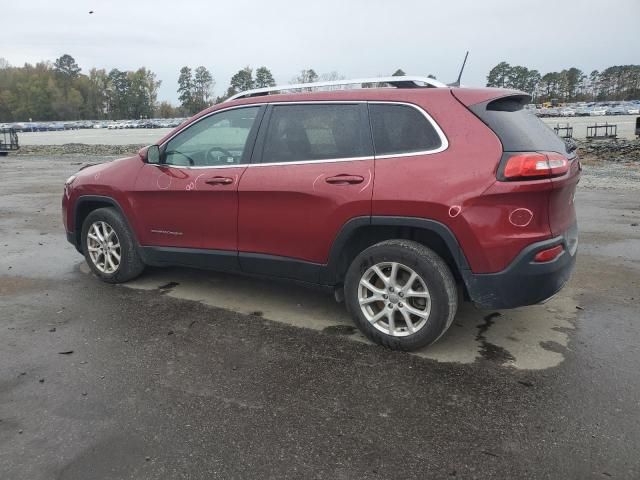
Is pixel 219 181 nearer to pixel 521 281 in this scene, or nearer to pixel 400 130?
pixel 400 130

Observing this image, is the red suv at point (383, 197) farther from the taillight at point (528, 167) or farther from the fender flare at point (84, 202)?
the fender flare at point (84, 202)

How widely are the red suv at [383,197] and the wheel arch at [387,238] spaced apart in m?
0.01

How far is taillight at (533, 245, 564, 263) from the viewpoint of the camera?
3.41 m

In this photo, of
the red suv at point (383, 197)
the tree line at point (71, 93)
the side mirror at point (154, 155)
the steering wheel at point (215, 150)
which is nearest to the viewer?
the red suv at point (383, 197)

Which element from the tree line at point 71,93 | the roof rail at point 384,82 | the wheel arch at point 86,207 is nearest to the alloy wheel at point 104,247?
the wheel arch at point 86,207

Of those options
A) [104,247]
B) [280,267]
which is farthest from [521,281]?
[104,247]

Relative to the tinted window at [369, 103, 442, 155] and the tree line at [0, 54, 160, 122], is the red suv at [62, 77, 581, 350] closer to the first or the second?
the tinted window at [369, 103, 442, 155]

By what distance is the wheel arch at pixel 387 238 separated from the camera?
353cm

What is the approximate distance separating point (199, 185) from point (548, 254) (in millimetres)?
2764

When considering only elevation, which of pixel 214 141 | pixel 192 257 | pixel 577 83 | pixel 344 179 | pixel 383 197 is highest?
pixel 577 83

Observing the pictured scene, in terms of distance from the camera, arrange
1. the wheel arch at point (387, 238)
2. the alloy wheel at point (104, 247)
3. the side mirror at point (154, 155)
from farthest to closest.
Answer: the alloy wheel at point (104, 247), the side mirror at point (154, 155), the wheel arch at point (387, 238)

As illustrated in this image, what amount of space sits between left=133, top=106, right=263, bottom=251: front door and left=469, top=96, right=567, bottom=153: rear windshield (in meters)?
1.84

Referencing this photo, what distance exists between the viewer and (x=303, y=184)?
398 centimetres

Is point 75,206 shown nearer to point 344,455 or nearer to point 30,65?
point 344,455
